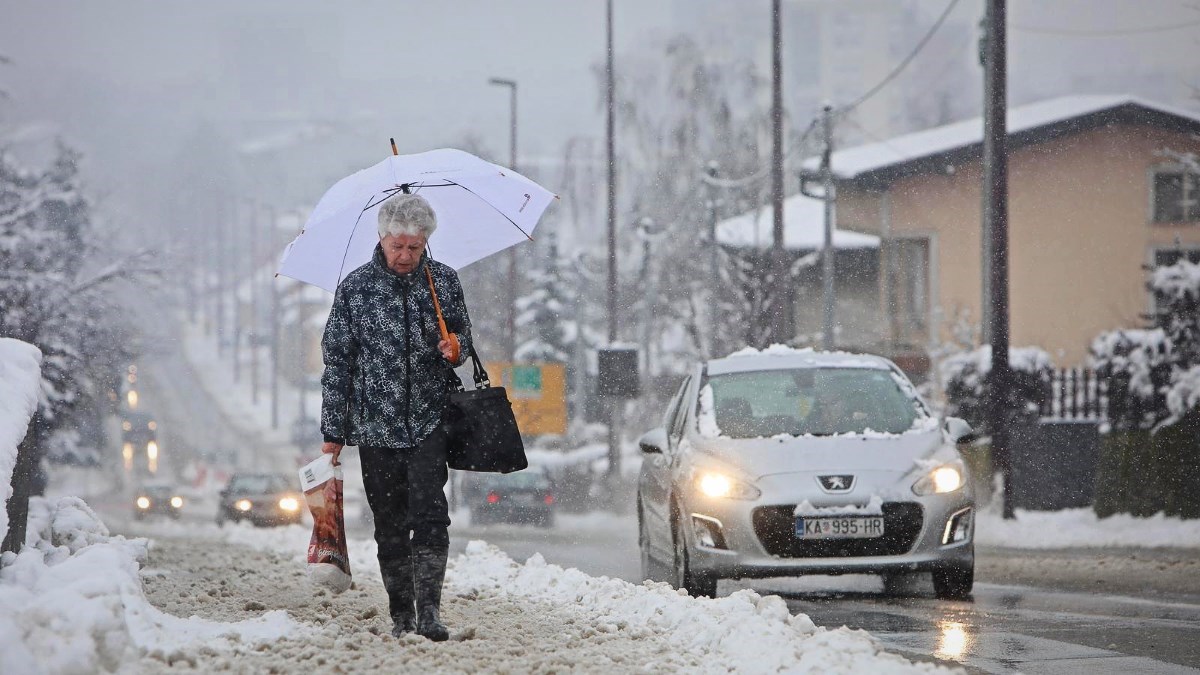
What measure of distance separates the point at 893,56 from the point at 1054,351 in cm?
16594

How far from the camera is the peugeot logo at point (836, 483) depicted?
950 cm

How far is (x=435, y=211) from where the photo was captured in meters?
8.27

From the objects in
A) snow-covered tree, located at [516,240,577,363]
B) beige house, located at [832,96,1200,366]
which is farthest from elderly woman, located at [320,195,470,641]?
snow-covered tree, located at [516,240,577,363]

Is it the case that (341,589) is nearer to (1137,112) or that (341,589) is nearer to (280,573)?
(280,573)

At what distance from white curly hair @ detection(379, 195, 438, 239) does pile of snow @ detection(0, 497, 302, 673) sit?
1593mm

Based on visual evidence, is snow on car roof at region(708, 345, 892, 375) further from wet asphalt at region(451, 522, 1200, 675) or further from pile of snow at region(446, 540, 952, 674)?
pile of snow at region(446, 540, 952, 674)

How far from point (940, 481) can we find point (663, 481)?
1.73 m

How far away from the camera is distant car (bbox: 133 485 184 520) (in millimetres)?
46438

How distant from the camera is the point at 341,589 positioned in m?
7.30

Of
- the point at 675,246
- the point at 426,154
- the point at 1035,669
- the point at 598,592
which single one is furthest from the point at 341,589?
the point at 675,246

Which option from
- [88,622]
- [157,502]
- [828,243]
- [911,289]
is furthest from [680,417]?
A: [157,502]

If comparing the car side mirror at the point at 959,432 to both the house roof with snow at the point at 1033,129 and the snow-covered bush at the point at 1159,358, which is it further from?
the house roof with snow at the point at 1033,129

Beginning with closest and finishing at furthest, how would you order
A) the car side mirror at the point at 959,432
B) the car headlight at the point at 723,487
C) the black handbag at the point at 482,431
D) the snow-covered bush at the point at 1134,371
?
the black handbag at the point at 482,431
the car headlight at the point at 723,487
the car side mirror at the point at 959,432
the snow-covered bush at the point at 1134,371

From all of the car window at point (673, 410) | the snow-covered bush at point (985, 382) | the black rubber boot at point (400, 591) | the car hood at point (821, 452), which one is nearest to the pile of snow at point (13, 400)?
the black rubber boot at point (400, 591)
